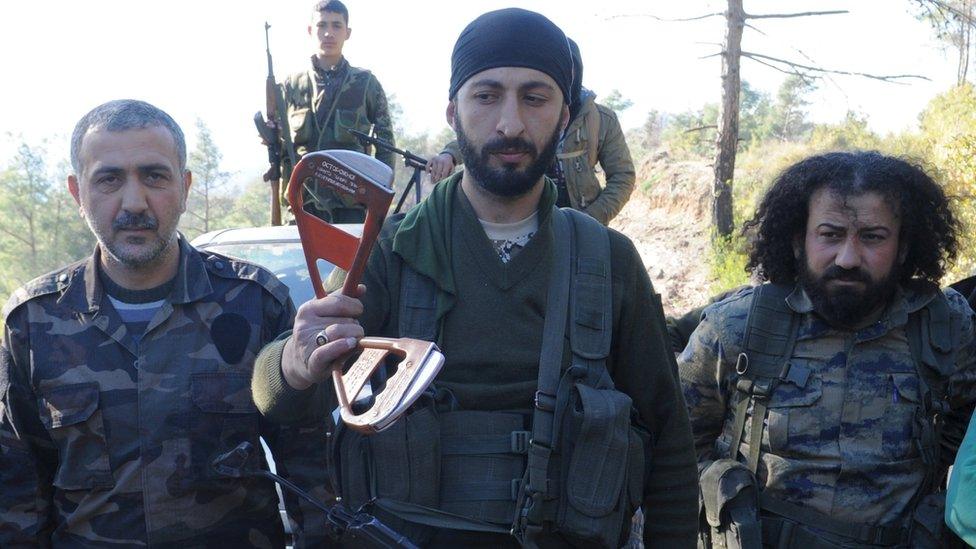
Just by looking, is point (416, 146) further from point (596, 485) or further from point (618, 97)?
point (596, 485)

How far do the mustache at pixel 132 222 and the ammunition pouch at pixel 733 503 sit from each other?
6.35 feet

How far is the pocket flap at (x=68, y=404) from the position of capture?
2.51 m

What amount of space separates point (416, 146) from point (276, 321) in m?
51.6

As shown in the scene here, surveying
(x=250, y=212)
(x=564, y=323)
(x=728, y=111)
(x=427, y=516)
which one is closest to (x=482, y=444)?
(x=427, y=516)

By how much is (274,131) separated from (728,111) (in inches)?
367

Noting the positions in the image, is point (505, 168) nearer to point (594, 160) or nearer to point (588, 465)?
point (588, 465)

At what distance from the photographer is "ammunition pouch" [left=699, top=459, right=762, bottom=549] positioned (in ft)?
9.96

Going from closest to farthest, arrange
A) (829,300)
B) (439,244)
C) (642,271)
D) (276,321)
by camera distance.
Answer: (439,244) → (642,271) → (276,321) → (829,300)

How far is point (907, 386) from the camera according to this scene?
309 centimetres

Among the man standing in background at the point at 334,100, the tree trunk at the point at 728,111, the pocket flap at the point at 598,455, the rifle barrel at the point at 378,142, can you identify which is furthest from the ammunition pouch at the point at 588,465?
the tree trunk at the point at 728,111

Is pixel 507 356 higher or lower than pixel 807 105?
lower

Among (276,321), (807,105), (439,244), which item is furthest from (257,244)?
(807,105)

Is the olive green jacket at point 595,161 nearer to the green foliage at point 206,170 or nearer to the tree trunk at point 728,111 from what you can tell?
the tree trunk at point 728,111

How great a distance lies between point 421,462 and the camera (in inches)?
84.4
